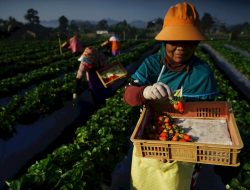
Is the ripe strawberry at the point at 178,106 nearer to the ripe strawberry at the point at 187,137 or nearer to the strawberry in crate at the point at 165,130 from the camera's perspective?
the strawberry in crate at the point at 165,130

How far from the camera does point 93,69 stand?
7.71 m

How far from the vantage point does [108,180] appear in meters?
4.79

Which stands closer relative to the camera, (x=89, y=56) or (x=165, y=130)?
(x=165, y=130)

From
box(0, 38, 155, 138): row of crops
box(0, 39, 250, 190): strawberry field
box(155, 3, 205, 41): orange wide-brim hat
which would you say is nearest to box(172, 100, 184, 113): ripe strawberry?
box(155, 3, 205, 41): orange wide-brim hat

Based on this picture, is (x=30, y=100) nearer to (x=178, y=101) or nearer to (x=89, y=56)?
(x=89, y=56)

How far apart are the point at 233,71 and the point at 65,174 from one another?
15.4 metres

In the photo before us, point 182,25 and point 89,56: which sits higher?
point 182,25

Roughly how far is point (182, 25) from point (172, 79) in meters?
0.60

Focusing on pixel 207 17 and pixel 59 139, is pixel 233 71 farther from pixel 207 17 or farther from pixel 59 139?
pixel 207 17

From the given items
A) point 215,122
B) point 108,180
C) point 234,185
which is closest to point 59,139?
point 108,180

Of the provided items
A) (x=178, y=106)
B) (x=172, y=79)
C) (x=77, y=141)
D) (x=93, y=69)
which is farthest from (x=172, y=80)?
(x=93, y=69)

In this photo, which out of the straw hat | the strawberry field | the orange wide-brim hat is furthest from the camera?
the straw hat

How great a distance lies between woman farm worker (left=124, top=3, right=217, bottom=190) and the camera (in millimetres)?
3016

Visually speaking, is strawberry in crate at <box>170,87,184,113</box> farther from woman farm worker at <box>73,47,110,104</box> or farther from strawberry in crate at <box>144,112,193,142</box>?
woman farm worker at <box>73,47,110,104</box>
